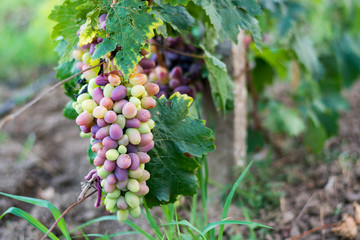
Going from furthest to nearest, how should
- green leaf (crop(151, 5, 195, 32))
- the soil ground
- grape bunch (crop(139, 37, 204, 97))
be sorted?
the soil ground → grape bunch (crop(139, 37, 204, 97)) → green leaf (crop(151, 5, 195, 32))

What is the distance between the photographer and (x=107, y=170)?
0.83 metres

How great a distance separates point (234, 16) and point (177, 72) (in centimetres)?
31

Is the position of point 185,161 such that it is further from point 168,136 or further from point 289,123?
point 289,123

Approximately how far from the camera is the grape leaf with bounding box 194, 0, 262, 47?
107 cm

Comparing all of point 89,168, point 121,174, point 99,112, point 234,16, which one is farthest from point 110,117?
point 89,168

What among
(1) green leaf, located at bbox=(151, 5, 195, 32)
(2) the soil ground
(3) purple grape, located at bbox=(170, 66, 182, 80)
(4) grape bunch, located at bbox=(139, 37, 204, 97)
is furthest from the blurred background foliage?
(1) green leaf, located at bbox=(151, 5, 195, 32)

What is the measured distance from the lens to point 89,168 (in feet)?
7.17

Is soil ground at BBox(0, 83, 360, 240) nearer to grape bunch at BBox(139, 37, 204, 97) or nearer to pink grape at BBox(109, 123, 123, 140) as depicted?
grape bunch at BBox(139, 37, 204, 97)

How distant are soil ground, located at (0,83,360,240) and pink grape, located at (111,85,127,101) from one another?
0.77 m

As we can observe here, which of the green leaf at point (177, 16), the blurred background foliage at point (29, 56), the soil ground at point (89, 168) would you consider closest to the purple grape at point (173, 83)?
the green leaf at point (177, 16)

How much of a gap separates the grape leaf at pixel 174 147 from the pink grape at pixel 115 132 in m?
0.19

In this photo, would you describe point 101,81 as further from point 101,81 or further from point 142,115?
point 142,115

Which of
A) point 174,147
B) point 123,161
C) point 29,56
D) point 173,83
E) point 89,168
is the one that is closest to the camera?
point 123,161

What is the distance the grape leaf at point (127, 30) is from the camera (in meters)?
0.87
